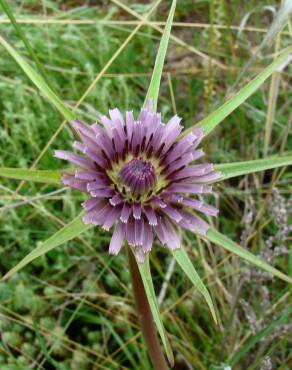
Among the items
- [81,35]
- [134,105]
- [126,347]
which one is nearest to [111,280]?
[126,347]

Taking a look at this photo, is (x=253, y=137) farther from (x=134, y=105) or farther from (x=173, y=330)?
(x=173, y=330)

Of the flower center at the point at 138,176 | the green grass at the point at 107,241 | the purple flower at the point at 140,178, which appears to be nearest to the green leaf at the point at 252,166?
the purple flower at the point at 140,178

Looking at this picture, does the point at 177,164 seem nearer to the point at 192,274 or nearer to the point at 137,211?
the point at 137,211

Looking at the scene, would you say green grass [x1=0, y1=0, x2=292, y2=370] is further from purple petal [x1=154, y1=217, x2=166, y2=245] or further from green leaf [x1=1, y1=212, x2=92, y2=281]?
green leaf [x1=1, y1=212, x2=92, y2=281]

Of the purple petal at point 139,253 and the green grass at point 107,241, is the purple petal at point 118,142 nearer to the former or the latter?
the purple petal at point 139,253

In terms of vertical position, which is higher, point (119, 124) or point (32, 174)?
point (119, 124)

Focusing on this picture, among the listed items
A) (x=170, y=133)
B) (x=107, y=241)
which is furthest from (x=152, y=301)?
(x=107, y=241)

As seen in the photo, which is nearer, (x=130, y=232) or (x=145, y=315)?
(x=130, y=232)

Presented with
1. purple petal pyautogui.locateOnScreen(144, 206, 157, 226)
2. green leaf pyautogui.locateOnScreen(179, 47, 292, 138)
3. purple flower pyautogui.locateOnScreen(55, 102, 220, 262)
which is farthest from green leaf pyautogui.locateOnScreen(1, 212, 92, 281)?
green leaf pyautogui.locateOnScreen(179, 47, 292, 138)
